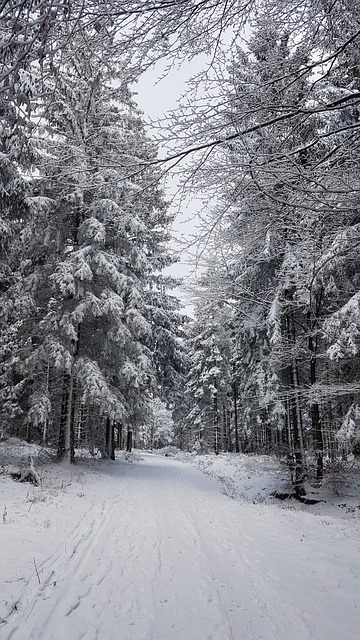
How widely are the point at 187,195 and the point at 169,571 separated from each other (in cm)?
441

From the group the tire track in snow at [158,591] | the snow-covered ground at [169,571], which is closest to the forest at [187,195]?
the snow-covered ground at [169,571]

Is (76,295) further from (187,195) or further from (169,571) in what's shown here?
(169,571)

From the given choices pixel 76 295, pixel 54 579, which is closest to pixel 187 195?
pixel 54 579

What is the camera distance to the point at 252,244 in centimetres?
499

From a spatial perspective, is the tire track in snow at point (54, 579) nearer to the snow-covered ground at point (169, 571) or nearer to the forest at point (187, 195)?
the snow-covered ground at point (169, 571)

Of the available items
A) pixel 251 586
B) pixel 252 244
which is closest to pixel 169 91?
pixel 252 244

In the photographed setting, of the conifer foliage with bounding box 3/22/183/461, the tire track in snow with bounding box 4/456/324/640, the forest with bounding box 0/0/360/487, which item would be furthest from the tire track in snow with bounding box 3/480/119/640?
the conifer foliage with bounding box 3/22/183/461

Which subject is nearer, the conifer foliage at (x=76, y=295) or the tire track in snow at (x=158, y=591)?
the tire track in snow at (x=158, y=591)

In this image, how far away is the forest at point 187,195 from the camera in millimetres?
3457

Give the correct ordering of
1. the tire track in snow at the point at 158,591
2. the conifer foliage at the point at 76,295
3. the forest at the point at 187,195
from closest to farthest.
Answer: the tire track in snow at the point at 158,591 → the forest at the point at 187,195 → the conifer foliage at the point at 76,295

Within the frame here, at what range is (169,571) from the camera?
4445mm

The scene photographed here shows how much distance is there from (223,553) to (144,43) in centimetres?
624

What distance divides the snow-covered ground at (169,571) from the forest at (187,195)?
3.10 metres

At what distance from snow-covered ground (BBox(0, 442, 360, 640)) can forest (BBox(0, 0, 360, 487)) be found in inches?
122
